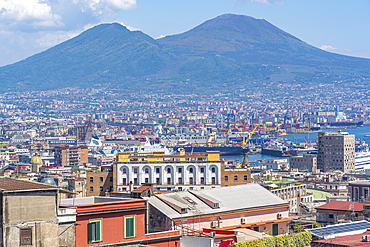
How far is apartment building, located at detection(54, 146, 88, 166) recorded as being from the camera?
87.2m

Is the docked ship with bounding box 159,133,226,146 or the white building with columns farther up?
the white building with columns

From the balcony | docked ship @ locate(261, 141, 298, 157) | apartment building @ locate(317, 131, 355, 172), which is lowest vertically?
docked ship @ locate(261, 141, 298, 157)

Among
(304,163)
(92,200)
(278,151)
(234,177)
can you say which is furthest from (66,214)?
(278,151)

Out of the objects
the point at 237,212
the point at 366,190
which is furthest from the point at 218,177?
the point at 237,212

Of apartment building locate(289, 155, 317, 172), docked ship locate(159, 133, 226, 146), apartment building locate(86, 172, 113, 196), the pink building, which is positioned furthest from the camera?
docked ship locate(159, 133, 226, 146)

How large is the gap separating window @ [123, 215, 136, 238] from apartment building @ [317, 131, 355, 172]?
6060 cm

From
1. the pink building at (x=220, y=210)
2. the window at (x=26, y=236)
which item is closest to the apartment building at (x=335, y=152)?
the pink building at (x=220, y=210)

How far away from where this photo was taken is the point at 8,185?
8516 millimetres

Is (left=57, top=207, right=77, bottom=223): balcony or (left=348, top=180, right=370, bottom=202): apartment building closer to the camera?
(left=57, top=207, right=77, bottom=223): balcony

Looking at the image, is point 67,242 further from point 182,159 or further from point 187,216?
point 182,159

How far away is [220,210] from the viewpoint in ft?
42.4

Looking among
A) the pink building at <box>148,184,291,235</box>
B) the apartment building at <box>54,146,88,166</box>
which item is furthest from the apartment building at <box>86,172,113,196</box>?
the apartment building at <box>54,146,88,166</box>

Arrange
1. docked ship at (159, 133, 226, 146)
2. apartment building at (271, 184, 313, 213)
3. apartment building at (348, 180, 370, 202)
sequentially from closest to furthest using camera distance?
apartment building at (348, 180, 370, 202), apartment building at (271, 184, 313, 213), docked ship at (159, 133, 226, 146)

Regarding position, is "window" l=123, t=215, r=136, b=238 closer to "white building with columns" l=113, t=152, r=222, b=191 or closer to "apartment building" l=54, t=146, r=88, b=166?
"white building with columns" l=113, t=152, r=222, b=191
